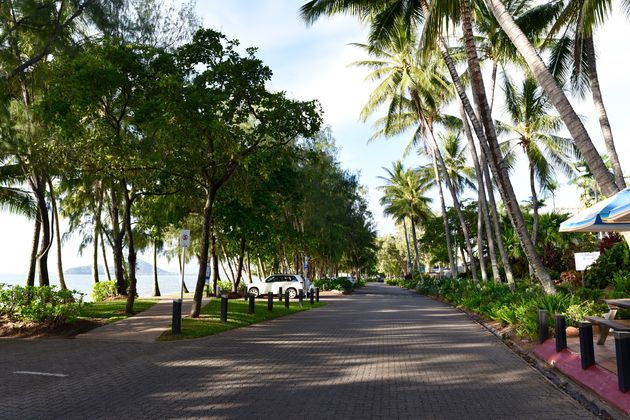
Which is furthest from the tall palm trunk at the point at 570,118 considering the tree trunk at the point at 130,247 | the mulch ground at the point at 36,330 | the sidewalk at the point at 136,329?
the mulch ground at the point at 36,330

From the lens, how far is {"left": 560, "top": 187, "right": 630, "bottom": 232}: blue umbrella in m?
6.93

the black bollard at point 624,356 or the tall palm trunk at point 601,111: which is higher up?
the tall palm trunk at point 601,111

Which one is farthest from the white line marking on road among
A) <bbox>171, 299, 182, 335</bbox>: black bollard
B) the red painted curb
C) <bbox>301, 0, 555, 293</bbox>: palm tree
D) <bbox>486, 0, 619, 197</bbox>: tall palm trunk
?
<bbox>301, 0, 555, 293</bbox>: palm tree

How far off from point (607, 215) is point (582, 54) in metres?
9.21

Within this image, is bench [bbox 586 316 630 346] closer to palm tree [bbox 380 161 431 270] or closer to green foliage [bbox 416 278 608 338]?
green foliage [bbox 416 278 608 338]

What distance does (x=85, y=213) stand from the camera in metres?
30.8

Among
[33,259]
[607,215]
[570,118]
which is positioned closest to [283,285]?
[33,259]

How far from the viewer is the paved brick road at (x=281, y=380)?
5734 millimetres

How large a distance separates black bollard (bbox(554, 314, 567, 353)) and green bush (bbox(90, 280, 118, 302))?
21.8m

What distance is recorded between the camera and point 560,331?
8367 millimetres

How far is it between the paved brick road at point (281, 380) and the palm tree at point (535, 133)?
1515cm

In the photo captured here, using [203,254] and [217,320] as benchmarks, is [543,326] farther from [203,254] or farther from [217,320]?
[203,254]

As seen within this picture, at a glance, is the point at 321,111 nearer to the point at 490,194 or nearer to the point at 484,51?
the point at 490,194

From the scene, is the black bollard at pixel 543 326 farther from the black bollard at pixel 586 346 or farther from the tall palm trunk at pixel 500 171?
the tall palm trunk at pixel 500 171
